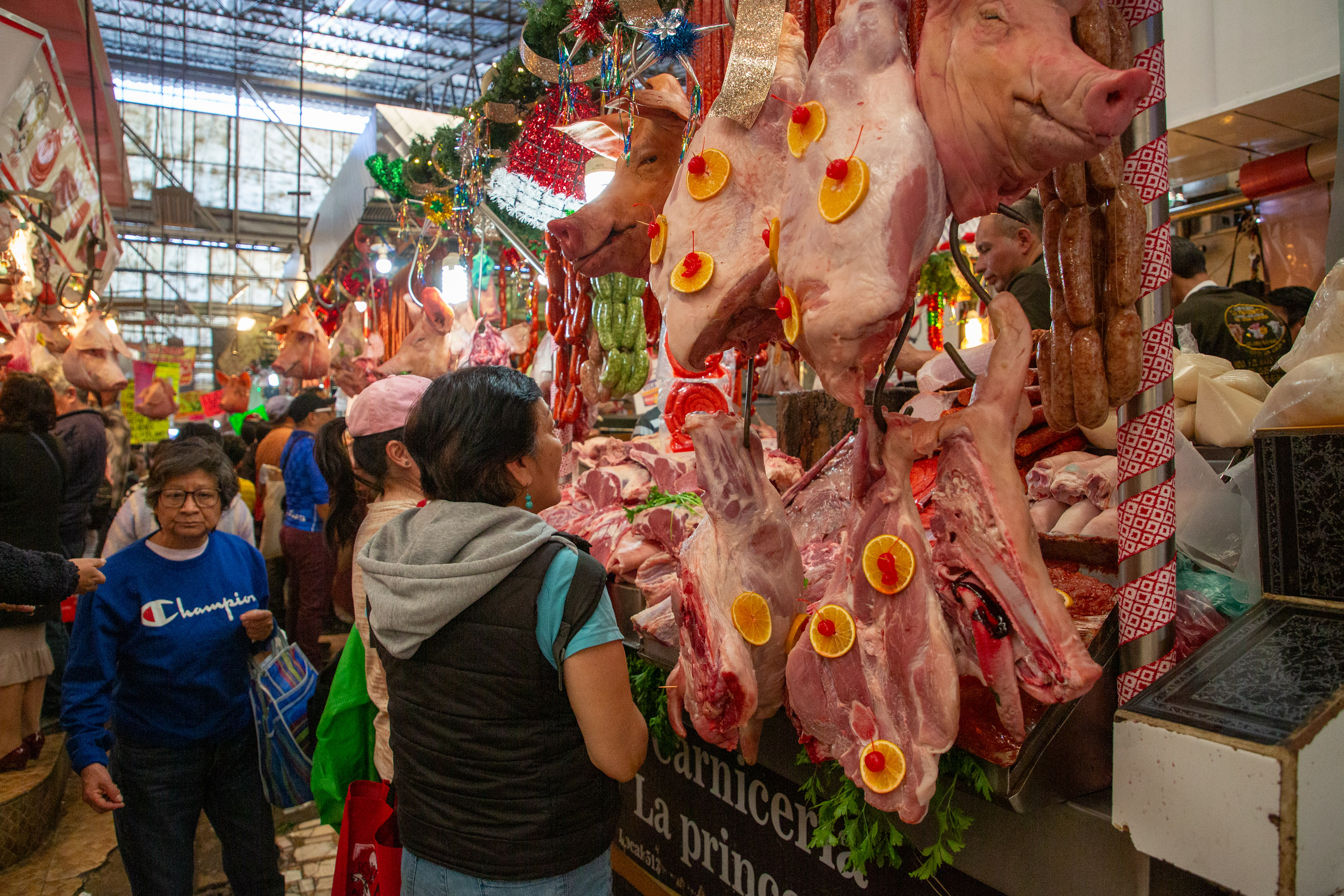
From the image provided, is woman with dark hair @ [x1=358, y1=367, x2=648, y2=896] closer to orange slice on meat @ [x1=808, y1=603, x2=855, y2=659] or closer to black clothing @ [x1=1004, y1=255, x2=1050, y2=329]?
orange slice on meat @ [x1=808, y1=603, x2=855, y2=659]

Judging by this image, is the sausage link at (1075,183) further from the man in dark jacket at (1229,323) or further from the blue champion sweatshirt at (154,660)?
the blue champion sweatshirt at (154,660)

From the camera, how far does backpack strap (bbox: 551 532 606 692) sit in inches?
63.0

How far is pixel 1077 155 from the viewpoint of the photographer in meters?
1.21

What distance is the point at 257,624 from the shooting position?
9.62 ft

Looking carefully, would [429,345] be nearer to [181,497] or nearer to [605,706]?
[181,497]

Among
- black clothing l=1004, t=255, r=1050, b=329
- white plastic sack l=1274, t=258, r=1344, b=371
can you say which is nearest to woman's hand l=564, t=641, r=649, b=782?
white plastic sack l=1274, t=258, r=1344, b=371

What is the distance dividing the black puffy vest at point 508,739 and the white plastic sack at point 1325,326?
164cm

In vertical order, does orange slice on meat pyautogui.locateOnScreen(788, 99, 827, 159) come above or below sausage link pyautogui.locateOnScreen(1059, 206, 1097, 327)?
above

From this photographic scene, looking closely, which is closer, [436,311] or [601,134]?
[601,134]

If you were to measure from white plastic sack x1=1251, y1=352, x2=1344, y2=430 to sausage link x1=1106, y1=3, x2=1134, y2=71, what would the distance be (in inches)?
28.2

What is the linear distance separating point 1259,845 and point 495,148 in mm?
4083

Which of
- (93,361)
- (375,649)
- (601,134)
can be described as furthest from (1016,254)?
(93,361)

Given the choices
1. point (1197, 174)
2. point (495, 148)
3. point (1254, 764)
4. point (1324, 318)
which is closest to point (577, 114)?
point (495, 148)

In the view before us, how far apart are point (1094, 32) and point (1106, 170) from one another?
22 cm
